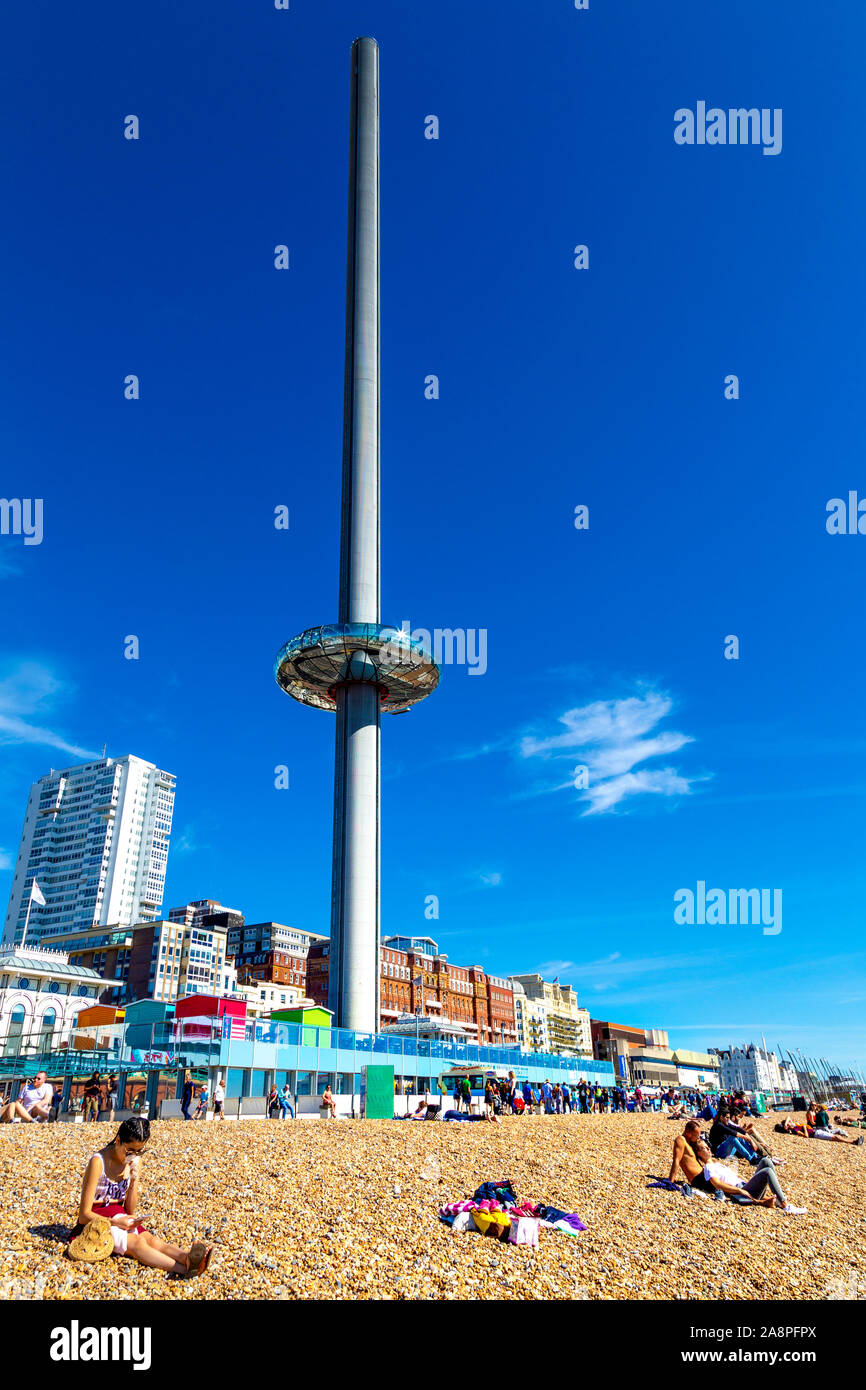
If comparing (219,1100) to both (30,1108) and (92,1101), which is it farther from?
(30,1108)

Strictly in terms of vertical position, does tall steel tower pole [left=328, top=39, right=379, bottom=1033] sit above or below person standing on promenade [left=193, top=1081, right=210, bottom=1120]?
above

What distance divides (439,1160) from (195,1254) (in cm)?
971

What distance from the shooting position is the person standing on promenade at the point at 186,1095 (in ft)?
89.4

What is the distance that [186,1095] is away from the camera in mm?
28109

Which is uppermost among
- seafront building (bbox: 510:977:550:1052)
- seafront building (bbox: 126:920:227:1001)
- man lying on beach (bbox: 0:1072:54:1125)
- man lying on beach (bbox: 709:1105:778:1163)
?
seafront building (bbox: 126:920:227:1001)

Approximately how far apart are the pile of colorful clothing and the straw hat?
4586 millimetres

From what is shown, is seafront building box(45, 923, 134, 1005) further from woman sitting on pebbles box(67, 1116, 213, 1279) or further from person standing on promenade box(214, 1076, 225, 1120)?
woman sitting on pebbles box(67, 1116, 213, 1279)

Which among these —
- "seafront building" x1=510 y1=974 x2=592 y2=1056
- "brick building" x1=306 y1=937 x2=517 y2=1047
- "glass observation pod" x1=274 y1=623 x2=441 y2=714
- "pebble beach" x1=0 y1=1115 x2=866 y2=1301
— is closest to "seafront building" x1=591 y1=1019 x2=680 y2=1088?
"seafront building" x1=510 y1=974 x2=592 y2=1056

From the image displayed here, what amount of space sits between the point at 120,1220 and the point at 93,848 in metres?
177

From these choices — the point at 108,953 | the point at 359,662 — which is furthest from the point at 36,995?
the point at 108,953

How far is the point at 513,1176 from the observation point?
16.1m

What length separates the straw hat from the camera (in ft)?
29.4
